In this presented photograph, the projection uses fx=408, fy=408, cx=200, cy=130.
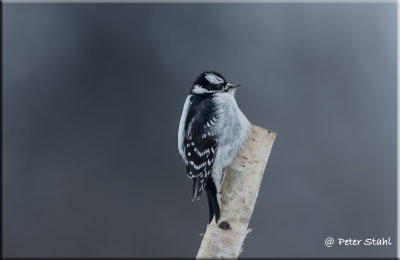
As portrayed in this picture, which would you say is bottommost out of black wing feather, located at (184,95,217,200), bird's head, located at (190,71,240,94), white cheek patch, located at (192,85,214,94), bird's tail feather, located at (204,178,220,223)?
bird's tail feather, located at (204,178,220,223)

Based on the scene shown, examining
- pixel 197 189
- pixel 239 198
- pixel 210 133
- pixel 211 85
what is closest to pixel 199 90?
pixel 211 85

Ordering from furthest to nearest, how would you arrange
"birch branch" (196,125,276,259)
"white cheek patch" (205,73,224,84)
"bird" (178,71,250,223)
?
"white cheek patch" (205,73,224,84), "bird" (178,71,250,223), "birch branch" (196,125,276,259)

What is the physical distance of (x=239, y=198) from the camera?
1425 millimetres

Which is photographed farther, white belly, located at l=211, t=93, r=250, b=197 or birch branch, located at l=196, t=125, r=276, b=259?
white belly, located at l=211, t=93, r=250, b=197

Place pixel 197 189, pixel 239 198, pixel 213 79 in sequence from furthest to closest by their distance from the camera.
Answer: pixel 213 79
pixel 197 189
pixel 239 198

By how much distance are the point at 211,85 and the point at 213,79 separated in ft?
0.12

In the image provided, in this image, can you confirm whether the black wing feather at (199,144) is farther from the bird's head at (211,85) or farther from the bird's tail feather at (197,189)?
the bird's head at (211,85)

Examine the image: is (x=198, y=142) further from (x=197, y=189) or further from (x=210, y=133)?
(x=197, y=189)

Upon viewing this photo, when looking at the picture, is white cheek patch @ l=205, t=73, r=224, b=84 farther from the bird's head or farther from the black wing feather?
the black wing feather

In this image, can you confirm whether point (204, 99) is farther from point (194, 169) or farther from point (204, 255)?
point (204, 255)

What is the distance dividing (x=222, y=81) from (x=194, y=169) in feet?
1.53

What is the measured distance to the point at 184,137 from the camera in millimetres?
1959

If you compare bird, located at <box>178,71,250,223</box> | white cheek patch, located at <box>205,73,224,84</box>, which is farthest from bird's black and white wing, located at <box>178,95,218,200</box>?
white cheek patch, located at <box>205,73,224,84</box>

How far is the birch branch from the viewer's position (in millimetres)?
1335
